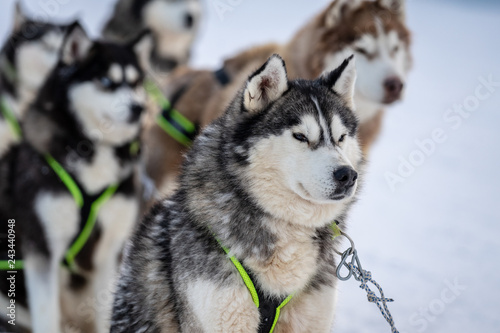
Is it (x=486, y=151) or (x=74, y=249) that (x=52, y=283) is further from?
(x=486, y=151)

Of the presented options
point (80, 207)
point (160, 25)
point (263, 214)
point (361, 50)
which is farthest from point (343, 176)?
point (160, 25)

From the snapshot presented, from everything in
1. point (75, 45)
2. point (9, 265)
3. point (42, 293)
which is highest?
point (75, 45)

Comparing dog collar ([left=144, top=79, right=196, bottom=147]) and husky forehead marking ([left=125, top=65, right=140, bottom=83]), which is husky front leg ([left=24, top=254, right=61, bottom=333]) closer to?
husky forehead marking ([left=125, top=65, right=140, bottom=83])

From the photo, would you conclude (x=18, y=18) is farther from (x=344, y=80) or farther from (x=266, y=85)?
(x=344, y=80)

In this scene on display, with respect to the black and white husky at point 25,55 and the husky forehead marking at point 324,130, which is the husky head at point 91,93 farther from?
the husky forehead marking at point 324,130

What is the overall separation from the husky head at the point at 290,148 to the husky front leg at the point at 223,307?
0.37 metres

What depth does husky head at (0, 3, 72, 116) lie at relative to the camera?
475 cm

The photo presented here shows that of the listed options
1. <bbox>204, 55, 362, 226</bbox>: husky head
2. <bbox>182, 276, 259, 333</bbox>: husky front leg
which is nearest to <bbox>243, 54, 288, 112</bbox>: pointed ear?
<bbox>204, 55, 362, 226</bbox>: husky head

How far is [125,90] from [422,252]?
328 cm

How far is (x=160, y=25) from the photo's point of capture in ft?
19.8

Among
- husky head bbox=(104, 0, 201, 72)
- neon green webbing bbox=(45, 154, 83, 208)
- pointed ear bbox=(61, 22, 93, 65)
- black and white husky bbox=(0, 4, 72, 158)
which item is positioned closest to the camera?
neon green webbing bbox=(45, 154, 83, 208)

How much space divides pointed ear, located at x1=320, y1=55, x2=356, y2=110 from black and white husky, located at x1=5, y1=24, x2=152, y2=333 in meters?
1.83

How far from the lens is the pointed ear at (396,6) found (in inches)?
165

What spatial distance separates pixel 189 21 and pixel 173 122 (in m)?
1.77
